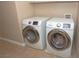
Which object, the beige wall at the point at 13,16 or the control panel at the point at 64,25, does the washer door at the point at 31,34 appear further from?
the control panel at the point at 64,25

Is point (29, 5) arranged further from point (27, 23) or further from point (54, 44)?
point (54, 44)

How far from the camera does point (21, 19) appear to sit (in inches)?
93.9

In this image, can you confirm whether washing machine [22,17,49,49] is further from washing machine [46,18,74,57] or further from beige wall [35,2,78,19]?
beige wall [35,2,78,19]

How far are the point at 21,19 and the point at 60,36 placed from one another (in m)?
1.05

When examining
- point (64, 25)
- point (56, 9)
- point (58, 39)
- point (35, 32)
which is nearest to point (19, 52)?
point (35, 32)

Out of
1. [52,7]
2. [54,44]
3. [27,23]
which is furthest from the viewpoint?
[52,7]

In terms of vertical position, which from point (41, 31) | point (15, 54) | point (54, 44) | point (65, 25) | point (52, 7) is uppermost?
point (52, 7)

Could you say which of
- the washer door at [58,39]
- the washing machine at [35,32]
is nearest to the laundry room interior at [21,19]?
the washing machine at [35,32]

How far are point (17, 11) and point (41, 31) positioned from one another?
2.45 ft

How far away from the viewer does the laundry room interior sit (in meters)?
2.23

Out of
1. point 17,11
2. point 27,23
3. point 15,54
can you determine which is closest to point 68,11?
point 27,23

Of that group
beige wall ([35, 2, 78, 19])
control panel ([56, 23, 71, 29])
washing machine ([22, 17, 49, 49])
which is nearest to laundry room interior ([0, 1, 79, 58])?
beige wall ([35, 2, 78, 19])

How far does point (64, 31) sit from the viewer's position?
5.97 feet

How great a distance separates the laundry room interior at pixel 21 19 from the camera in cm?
223
